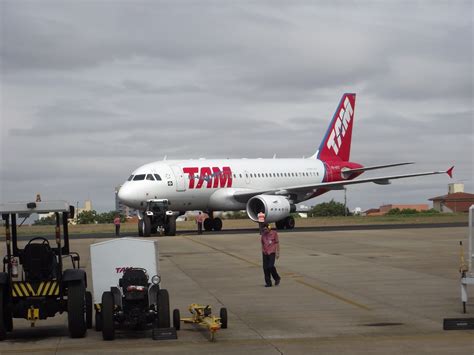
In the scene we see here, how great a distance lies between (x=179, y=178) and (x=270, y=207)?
5.15m

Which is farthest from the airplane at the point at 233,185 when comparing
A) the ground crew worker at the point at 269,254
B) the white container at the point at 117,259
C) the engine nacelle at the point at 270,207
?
the white container at the point at 117,259

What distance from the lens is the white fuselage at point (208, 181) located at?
154ft

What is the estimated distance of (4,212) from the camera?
1379 cm

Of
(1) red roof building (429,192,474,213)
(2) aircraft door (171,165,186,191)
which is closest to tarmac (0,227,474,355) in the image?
(2) aircraft door (171,165,186,191)

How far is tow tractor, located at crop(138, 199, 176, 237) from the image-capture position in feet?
150

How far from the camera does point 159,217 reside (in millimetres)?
46719

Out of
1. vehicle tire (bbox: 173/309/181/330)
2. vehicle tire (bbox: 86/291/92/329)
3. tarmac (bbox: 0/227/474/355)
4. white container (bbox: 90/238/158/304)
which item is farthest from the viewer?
white container (bbox: 90/238/158/304)

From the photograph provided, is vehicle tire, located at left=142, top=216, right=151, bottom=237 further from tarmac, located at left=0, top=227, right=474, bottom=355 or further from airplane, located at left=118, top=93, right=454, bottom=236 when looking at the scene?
tarmac, located at left=0, top=227, right=474, bottom=355

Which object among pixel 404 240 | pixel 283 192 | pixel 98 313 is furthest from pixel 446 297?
pixel 283 192

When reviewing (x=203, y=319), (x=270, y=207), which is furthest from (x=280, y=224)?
(x=203, y=319)

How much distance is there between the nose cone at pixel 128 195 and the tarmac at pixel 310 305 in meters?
14.5

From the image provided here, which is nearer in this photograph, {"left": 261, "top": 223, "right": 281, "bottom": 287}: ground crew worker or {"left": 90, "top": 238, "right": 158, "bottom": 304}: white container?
{"left": 90, "top": 238, "right": 158, "bottom": 304}: white container

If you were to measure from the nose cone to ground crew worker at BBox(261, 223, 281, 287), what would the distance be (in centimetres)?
2571

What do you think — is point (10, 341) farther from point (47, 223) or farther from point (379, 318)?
point (379, 318)
